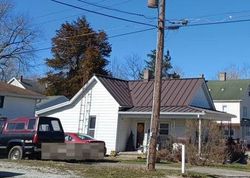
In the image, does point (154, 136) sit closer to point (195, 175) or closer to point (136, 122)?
point (195, 175)

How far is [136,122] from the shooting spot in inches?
1304

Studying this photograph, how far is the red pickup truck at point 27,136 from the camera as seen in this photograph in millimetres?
20531

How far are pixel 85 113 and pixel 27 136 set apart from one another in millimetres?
13122

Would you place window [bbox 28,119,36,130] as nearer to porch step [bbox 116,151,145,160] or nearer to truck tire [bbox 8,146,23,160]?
truck tire [bbox 8,146,23,160]

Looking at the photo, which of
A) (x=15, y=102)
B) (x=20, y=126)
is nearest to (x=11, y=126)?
(x=20, y=126)

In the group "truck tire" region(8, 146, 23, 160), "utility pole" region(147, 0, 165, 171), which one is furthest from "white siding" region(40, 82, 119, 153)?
"utility pole" region(147, 0, 165, 171)

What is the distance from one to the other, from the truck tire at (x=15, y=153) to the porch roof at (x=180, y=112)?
37.8 feet

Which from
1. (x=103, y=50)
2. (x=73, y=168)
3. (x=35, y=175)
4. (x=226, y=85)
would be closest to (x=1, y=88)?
(x=73, y=168)

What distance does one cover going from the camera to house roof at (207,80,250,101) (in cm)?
5744

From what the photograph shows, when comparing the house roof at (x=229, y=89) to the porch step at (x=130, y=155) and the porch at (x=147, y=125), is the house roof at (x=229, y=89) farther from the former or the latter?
the porch step at (x=130, y=155)

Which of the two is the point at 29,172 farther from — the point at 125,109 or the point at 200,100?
the point at 200,100

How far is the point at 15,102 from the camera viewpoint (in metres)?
36.1

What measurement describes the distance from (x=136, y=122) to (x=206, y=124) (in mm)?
7889

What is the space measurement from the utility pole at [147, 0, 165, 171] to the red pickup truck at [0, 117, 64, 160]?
19.1 ft
